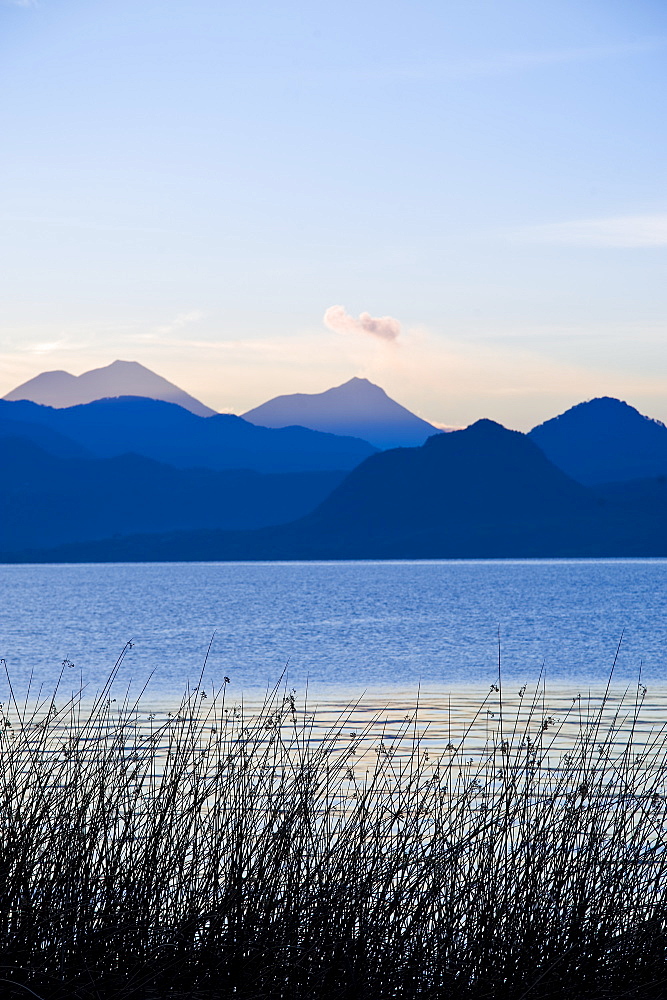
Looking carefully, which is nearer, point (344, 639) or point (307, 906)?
point (307, 906)

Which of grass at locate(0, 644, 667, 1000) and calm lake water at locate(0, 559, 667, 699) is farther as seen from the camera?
calm lake water at locate(0, 559, 667, 699)

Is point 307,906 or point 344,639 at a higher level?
point 307,906

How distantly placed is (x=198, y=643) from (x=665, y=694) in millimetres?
32112

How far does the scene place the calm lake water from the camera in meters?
39.5

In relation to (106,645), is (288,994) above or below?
above

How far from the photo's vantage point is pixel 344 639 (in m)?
61.4

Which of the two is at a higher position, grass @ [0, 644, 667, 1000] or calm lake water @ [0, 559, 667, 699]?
grass @ [0, 644, 667, 1000]

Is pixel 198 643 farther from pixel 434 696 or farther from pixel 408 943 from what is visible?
pixel 408 943

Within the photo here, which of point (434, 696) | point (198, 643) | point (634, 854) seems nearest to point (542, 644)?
point (198, 643)

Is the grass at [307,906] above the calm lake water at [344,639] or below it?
above

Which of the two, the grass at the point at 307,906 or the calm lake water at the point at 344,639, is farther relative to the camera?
the calm lake water at the point at 344,639

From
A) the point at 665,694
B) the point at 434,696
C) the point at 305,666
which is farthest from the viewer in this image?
the point at 305,666

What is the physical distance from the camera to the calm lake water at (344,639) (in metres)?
39.5

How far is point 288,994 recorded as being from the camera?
638 cm
